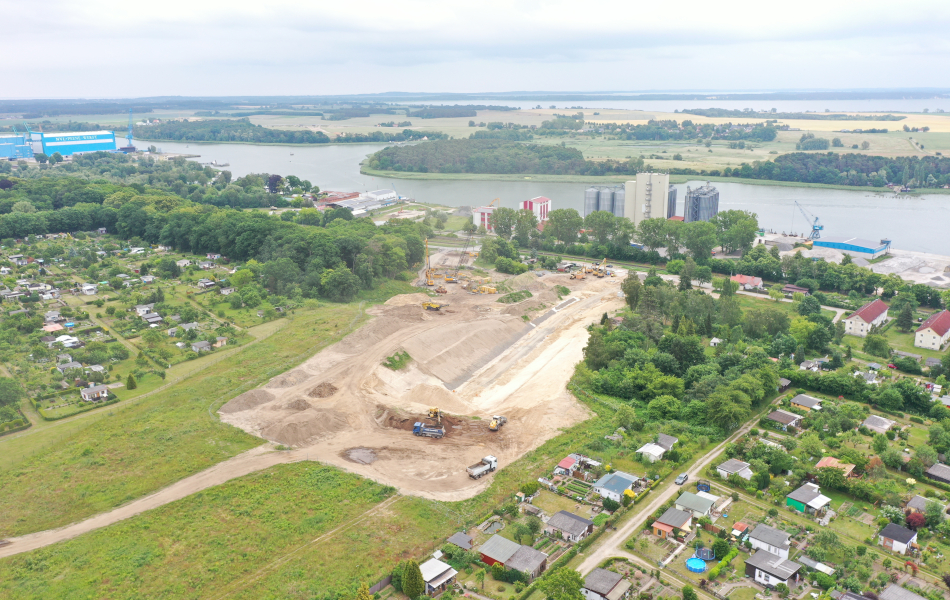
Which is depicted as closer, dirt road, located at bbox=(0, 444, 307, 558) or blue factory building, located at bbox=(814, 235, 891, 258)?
dirt road, located at bbox=(0, 444, 307, 558)

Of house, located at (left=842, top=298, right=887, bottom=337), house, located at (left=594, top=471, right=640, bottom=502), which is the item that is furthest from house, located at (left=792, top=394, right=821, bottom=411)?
house, located at (left=842, top=298, right=887, bottom=337)

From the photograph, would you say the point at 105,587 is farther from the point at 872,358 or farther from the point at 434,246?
the point at 434,246

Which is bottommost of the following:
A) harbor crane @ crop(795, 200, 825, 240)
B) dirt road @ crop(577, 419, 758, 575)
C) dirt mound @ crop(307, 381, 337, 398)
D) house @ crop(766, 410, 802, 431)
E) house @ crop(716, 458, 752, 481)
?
dirt road @ crop(577, 419, 758, 575)

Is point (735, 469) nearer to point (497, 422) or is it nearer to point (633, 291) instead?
point (497, 422)

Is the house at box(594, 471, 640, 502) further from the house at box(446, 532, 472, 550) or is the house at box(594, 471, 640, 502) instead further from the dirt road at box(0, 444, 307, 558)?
the dirt road at box(0, 444, 307, 558)

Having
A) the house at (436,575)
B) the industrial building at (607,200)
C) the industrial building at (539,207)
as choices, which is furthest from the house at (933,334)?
the industrial building at (539,207)

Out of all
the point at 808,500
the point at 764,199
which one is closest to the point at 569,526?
the point at 808,500

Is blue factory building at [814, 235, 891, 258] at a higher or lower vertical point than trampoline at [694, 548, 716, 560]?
higher
